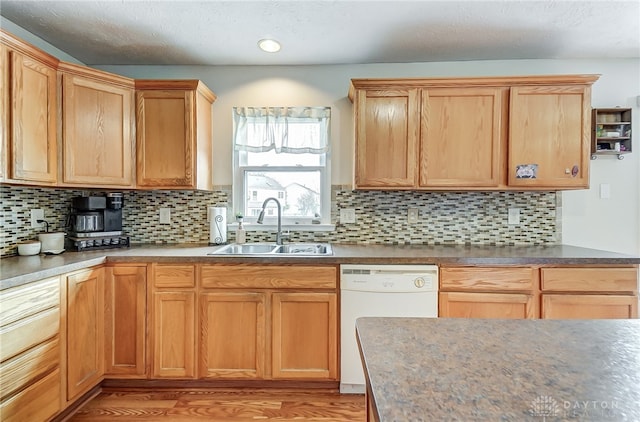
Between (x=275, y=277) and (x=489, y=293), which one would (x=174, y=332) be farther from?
(x=489, y=293)

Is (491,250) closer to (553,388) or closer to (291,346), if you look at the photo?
(291,346)

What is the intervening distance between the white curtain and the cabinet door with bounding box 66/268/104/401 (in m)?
1.42

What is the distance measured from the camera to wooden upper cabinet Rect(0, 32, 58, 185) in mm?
1724

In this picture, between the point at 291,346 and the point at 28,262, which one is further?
the point at 291,346

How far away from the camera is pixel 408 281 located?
6.54 ft

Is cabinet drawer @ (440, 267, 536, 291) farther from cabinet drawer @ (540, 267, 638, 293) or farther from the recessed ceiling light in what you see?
the recessed ceiling light

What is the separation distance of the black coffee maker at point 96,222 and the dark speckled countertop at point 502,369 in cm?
215

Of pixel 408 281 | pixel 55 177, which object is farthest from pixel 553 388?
pixel 55 177

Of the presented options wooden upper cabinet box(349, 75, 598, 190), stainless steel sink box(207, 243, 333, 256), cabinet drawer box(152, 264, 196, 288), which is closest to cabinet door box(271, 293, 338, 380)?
stainless steel sink box(207, 243, 333, 256)

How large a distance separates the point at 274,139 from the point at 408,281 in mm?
1557

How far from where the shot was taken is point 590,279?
6.44 ft

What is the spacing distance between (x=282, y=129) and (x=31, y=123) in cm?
161

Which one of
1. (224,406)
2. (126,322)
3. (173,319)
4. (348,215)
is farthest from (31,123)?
(348,215)

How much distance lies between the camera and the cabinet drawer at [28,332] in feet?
4.62
